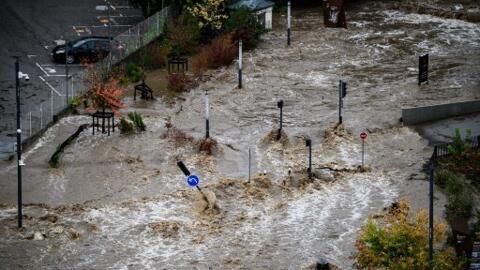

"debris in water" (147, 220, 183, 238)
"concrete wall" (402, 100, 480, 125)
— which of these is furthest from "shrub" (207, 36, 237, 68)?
"debris in water" (147, 220, 183, 238)

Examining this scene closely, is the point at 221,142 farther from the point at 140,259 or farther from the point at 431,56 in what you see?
the point at 431,56

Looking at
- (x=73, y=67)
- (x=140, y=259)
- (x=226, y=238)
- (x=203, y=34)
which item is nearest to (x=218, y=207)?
(x=226, y=238)

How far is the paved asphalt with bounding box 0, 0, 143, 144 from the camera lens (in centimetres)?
4273

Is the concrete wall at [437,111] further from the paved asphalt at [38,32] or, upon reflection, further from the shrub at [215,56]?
the paved asphalt at [38,32]

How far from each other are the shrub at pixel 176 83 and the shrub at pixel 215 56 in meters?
2.14

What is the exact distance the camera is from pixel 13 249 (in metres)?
28.6

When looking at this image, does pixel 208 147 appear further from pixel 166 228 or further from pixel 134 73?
pixel 134 73

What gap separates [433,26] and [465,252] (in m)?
33.8

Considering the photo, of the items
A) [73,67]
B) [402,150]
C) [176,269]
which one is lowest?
[176,269]

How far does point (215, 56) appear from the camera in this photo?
1901 inches

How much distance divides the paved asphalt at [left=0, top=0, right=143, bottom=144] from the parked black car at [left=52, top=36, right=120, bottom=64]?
0.51 metres

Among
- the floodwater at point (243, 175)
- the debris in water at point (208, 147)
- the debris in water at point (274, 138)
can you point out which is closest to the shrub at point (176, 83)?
the floodwater at point (243, 175)

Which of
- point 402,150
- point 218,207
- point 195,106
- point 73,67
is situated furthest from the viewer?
point 73,67

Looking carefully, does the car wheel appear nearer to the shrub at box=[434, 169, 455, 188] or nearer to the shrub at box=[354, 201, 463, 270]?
the shrub at box=[434, 169, 455, 188]
